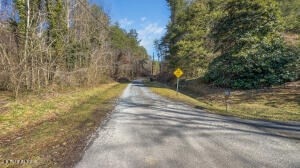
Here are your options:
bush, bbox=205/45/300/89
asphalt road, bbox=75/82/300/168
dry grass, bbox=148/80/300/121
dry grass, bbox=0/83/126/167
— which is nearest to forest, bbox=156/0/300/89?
bush, bbox=205/45/300/89

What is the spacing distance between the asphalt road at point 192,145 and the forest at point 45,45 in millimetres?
8299

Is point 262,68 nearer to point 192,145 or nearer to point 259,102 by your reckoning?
point 259,102

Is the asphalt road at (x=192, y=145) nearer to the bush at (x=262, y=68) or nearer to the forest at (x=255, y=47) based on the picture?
the bush at (x=262, y=68)

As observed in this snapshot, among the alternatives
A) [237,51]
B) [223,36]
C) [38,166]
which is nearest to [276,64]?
[237,51]

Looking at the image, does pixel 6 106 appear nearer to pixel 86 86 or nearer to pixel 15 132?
pixel 15 132

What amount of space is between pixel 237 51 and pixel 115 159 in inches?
753

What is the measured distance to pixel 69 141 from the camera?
20.8ft

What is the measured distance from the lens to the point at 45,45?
677 inches

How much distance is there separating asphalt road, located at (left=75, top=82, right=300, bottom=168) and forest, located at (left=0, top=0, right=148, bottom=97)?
8.30 m

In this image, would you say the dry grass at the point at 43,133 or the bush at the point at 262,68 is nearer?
the dry grass at the point at 43,133

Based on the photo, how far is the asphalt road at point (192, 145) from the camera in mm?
4676

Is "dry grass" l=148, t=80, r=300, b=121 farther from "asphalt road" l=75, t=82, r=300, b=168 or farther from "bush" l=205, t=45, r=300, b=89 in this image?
"asphalt road" l=75, t=82, r=300, b=168

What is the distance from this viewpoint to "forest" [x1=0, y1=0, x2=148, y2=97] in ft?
46.2

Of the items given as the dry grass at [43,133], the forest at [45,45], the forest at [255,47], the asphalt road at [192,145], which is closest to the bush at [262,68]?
the forest at [255,47]
